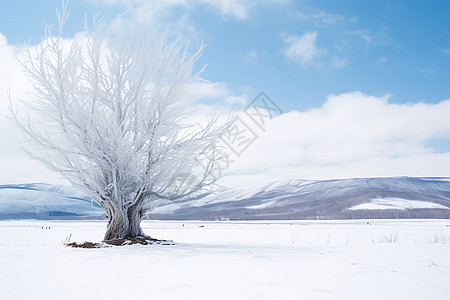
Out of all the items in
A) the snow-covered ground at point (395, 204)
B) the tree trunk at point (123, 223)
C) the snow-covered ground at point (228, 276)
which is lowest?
the snow-covered ground at point (228, 276)

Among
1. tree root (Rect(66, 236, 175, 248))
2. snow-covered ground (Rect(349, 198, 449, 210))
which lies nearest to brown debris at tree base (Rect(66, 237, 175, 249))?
tree root (Rect(66, 236, 175, 248))

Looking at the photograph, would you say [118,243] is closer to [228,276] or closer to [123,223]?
[123,223]

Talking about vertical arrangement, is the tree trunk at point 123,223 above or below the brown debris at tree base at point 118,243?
above

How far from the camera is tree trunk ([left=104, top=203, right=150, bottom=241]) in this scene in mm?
13398

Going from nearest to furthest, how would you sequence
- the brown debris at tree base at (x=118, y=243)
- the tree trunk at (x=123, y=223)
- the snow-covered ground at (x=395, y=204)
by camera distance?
the brown debris at tree base at (x=118, y=243) < the tree trunk at (x=123, y=223) < the snow-covered ground at (x=395, y=204)

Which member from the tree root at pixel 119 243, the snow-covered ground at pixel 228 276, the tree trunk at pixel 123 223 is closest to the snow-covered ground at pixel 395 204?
the tree trunk at pixel 123 223

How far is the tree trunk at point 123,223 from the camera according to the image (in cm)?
1340

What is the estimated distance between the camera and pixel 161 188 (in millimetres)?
13516

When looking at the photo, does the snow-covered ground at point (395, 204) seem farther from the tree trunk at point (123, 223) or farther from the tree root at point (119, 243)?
the tree root at point (119, 243)

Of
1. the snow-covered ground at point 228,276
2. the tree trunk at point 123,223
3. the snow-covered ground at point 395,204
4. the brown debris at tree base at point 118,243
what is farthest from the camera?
the snow-covered ground at point 395,204

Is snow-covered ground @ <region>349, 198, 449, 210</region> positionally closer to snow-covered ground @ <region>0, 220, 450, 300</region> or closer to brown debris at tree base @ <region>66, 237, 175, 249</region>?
brown debris at tree base @ <region>66, 237, 175, 249</region>

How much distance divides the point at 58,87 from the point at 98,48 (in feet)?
6.39

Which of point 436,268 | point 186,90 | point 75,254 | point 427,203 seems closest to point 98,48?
point 186,90

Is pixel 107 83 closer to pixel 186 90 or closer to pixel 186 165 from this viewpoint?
pixel 186 90
